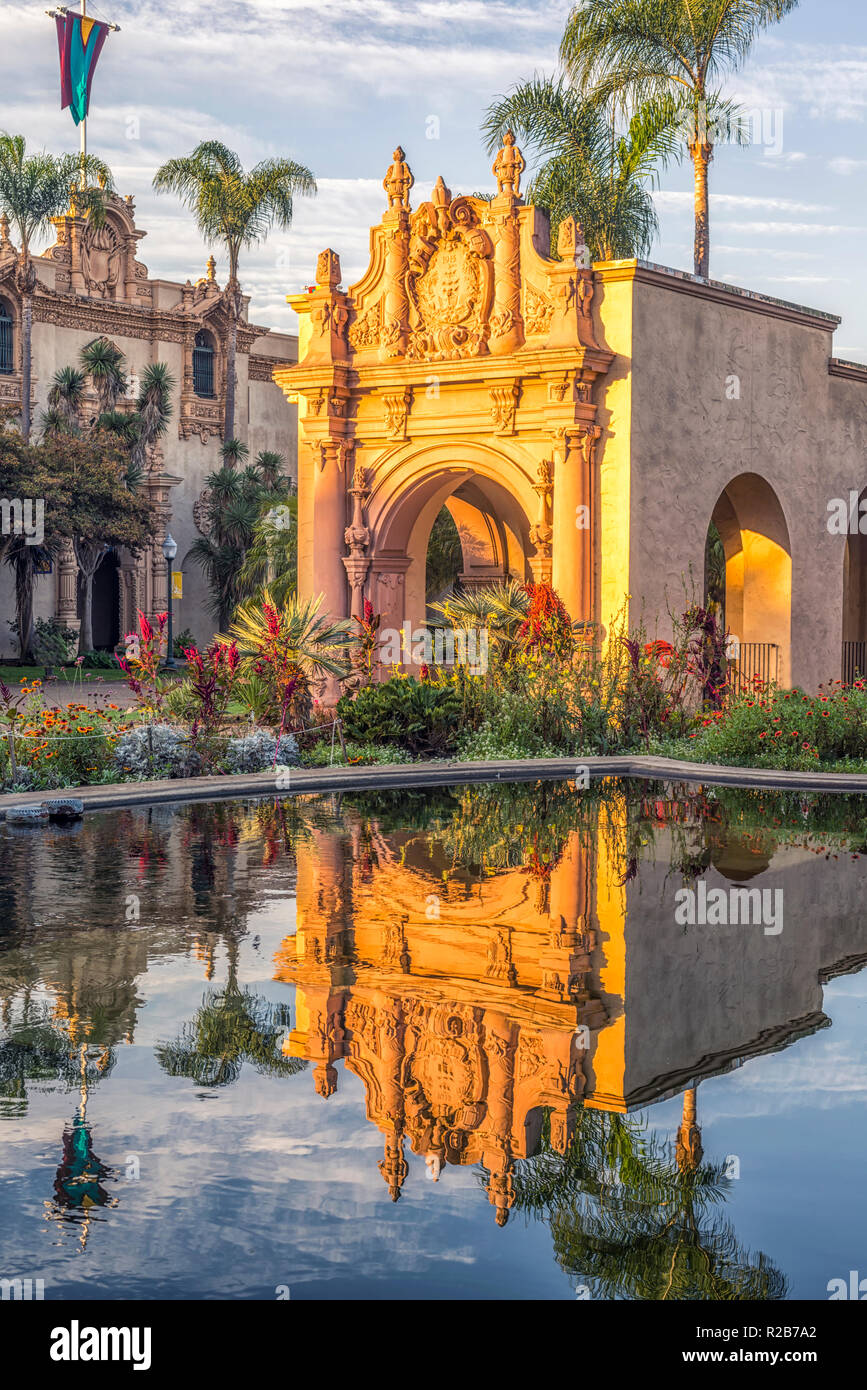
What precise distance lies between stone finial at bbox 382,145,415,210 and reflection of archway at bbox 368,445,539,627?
12.6 ft

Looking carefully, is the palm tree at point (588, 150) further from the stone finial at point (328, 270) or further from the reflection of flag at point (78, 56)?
the reflection of flag at point (78, 56)

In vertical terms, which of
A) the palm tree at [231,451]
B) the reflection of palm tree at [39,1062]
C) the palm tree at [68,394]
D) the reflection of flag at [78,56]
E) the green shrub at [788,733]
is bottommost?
the reflection of palm tree at [39,1062]

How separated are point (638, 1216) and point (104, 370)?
46.5 meters

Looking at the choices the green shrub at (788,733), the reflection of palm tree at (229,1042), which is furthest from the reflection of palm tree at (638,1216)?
the green shrub at (788,733)

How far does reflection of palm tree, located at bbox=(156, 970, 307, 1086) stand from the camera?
253 inches

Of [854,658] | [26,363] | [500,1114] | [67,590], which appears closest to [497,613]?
[854,658]

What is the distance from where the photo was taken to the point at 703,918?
9453mm

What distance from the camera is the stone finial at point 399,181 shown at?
2311cm

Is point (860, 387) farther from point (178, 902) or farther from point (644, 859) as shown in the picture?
point (178, 902)

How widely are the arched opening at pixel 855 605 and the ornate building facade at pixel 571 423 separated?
15.1 feet

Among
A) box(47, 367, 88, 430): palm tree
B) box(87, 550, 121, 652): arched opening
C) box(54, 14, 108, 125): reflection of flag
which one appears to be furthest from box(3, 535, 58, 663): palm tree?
box(54, 14, 108, 125): reflection of flag

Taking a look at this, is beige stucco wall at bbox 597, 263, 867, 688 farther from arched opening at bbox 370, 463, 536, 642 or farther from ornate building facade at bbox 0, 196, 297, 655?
ornate building facade at bbox 0, 196, 297, 655

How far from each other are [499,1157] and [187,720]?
1310 centimetres

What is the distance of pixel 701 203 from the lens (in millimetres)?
28562
